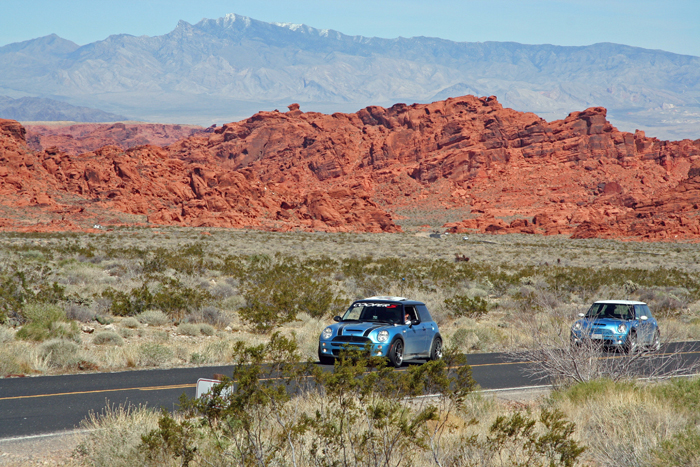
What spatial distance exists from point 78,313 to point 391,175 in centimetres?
11635

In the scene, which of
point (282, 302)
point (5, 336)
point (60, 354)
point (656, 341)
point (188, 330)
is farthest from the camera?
point (282, 302)

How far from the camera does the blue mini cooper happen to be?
12.1m

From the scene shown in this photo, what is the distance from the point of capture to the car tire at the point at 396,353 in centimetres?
1211

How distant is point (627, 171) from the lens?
122 meters

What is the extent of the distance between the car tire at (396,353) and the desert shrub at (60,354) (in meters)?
6.09

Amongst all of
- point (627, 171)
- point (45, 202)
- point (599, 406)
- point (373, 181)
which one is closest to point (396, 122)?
point (373, 181)

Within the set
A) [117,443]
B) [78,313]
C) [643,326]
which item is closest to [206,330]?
[78,313]

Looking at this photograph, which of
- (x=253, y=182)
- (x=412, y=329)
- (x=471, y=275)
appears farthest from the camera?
(x=253, y=182)

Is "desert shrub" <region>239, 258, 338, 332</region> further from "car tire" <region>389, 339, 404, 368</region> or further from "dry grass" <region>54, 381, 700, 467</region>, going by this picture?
"dry grass" <region>54, 381, 700, 467</region>

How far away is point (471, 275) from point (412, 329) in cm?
1822

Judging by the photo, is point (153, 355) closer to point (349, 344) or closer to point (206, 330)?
point (206, 330)

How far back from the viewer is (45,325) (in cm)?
1452

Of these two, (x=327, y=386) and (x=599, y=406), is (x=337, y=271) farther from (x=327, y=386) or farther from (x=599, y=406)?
(x=327, y=386)

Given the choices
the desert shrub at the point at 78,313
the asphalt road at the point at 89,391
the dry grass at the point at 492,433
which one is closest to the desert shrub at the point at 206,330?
the desert shrub at the point at 78,313
